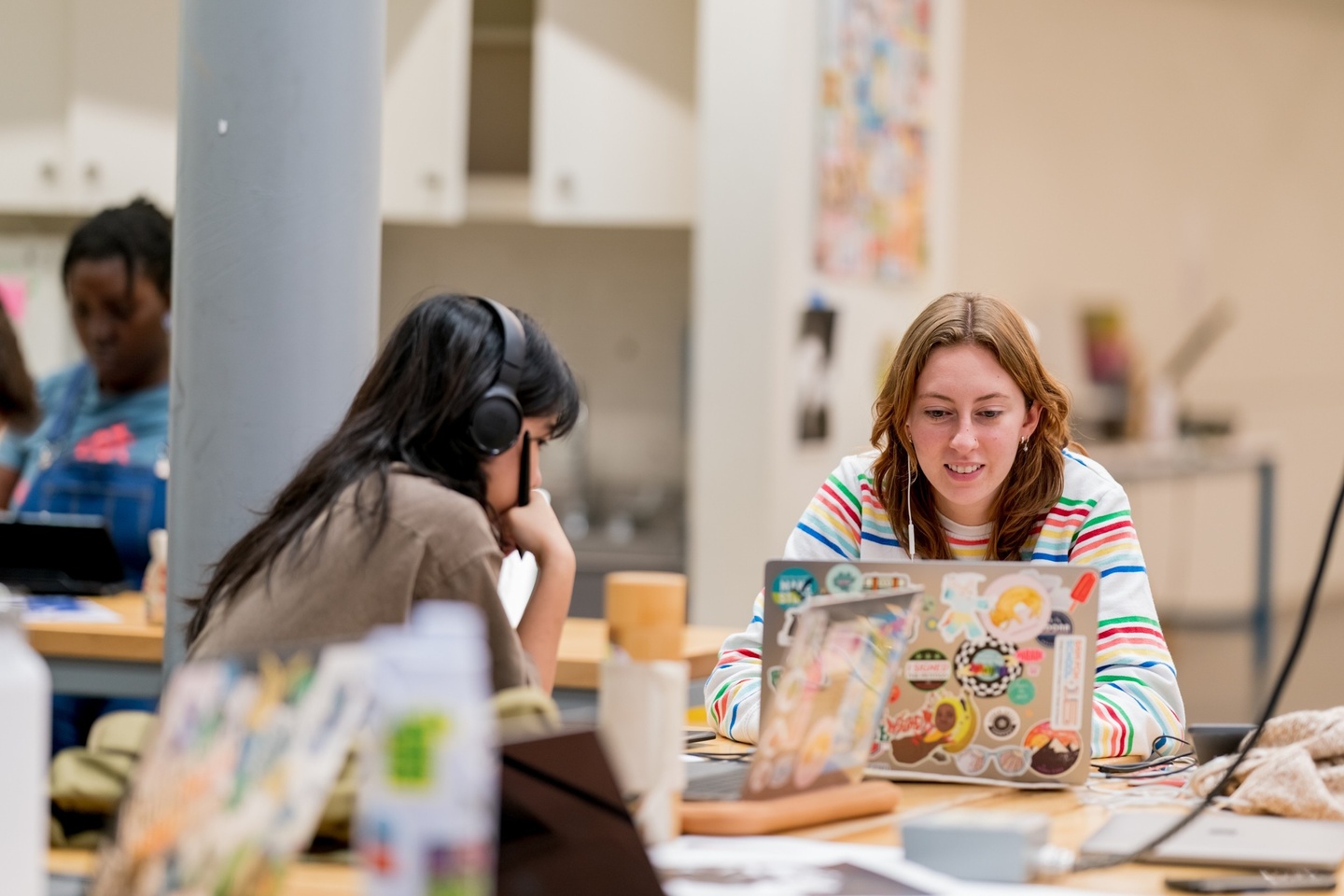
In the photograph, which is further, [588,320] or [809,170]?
[588,320]

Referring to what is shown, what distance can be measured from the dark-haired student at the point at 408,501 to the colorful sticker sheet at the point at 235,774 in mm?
526

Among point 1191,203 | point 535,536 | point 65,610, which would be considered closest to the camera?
point 535,536

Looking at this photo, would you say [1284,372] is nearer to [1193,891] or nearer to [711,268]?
[711,268]

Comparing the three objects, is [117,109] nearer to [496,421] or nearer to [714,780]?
[496,421]

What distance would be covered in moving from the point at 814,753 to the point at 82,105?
3775mm

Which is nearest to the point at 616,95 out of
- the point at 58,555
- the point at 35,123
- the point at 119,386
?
the point at 35,123

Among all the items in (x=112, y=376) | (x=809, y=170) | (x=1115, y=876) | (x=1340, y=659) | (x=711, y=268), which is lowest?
(x=1340, y=659)

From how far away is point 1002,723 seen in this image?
1602 millimetres

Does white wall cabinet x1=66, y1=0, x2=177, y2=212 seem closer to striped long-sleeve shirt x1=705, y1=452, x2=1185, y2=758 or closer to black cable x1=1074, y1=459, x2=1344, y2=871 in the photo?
striped long-sleeve shirt x1=705, y1=452, x2=1185, y2=758

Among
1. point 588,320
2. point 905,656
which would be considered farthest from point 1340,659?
point 905,656

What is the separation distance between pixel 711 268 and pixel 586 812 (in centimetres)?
307

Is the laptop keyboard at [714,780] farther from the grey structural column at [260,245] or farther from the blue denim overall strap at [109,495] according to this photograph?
the blue denim overall strap at [109,495]

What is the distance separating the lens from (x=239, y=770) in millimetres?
920

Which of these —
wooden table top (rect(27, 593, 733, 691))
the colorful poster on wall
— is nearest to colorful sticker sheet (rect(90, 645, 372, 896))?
wooden table top (rect(27, 593, 733, 691))
